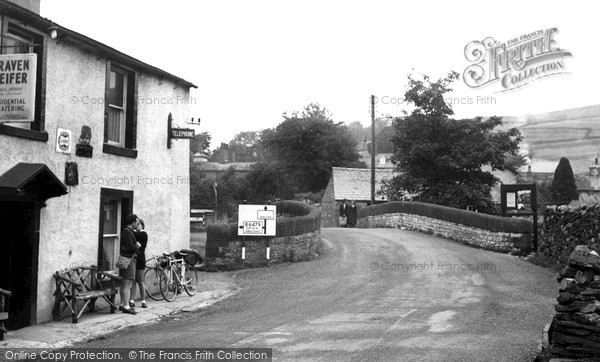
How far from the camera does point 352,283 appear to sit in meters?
16.9

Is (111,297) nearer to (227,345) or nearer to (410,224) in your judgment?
(227,345)

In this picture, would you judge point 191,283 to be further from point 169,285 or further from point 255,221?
point 255,221

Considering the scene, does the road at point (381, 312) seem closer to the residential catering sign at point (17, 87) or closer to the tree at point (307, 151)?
the residential catering sign at point (17, 87)

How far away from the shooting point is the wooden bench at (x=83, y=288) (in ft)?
39.5

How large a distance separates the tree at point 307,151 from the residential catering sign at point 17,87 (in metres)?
65.4

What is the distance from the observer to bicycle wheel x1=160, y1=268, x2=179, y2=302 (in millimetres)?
15352

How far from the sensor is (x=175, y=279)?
15805 millimetres

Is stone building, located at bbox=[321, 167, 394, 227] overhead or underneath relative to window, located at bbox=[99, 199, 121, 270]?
overhead

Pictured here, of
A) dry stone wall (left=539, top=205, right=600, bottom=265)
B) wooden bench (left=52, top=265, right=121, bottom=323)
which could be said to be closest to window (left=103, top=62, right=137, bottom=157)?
wooden bench (left=52, top=265, right=121, bottom=323)

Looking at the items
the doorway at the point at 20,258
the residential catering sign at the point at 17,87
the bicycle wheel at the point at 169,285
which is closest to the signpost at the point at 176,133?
the bicycle wheel at the point at 169,285

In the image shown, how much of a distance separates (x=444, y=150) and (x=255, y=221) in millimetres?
24303

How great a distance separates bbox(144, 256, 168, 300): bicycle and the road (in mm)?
1883

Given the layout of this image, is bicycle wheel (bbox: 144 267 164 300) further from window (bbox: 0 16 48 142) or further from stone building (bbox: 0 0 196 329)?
window (bbox: 0 16 48 142)

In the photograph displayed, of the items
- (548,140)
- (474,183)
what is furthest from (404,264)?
(548,140)
